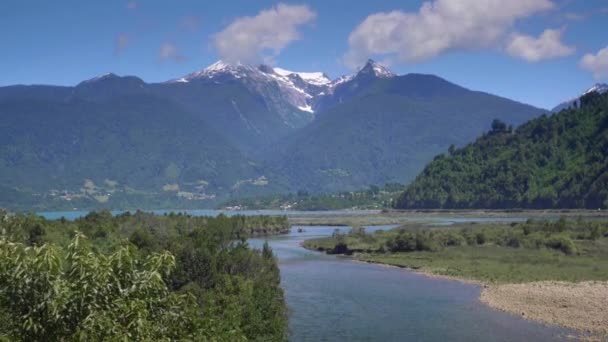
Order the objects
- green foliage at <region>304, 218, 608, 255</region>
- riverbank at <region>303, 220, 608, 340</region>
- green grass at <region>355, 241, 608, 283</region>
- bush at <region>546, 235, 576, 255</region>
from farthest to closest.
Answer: green foliage at <region>304, 218, 608, 255</region> → bush at <region>546, 235, 576, 255</region> → green grass at <region>355, 241, 608, 283</region> → riverbank at <region>303, 220, 608, 340</region>

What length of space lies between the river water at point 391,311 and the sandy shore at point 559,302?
2064 mm

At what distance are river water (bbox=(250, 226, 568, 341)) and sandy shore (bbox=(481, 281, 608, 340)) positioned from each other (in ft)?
6.77

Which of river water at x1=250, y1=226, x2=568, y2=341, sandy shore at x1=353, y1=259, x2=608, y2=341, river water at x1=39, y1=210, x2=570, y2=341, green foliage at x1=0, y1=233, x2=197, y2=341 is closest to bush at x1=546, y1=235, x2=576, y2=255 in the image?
river water at x1=250, y1=226, x2=568, y2=341

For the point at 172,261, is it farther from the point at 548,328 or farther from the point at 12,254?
the point at 548,328

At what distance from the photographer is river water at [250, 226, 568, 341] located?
57875 mm

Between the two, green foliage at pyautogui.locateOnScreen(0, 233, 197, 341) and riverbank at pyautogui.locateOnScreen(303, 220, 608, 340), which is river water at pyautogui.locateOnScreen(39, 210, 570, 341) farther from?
green foliage at pyautogui.locateOnScreen(0, 233, 197, 341)

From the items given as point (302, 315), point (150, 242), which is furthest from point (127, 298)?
point (150, 242)

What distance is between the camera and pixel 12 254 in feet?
51.4

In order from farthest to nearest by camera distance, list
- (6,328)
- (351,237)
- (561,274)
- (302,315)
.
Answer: (351,237) → (561,274) → (302,315) → (6,328)

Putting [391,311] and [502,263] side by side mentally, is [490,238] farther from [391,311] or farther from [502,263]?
[391,311]

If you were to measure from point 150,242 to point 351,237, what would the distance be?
71515 mm

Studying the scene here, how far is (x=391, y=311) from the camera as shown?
226 feet

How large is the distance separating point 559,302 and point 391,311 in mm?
18519

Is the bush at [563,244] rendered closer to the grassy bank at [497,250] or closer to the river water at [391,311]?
the grassy bank at [497,250]
